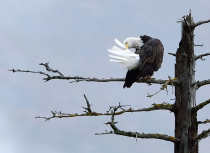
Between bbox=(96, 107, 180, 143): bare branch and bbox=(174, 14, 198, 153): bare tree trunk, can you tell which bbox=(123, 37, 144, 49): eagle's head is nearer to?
bbox=(174, 14, 198, 153): bare tree trunk

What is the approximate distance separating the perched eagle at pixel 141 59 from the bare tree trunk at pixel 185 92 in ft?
3.40

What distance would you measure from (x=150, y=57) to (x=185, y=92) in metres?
1.78

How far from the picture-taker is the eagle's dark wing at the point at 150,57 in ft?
35.3

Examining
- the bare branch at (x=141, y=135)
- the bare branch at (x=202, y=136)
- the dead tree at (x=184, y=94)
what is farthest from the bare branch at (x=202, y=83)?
the bare branch at (x=141, y=135)

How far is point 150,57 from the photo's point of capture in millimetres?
11141

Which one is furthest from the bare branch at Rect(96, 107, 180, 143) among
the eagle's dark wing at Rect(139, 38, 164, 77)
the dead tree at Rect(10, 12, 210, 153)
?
the eagle's dark wing at Rect(139, 38, 164, 77)

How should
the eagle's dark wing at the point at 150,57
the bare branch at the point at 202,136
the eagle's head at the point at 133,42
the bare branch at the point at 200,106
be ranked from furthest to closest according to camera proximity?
the eagle's head at the point at 133,42 < the eagle's dark wing at the point at 150,57 < the bare branch at the point at 200,106 < the bare branch at the point at 202,136

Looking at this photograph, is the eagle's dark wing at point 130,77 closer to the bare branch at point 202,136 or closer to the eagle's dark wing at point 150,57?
the eagle's dark wing at point 150,57

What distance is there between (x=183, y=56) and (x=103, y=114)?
236cm

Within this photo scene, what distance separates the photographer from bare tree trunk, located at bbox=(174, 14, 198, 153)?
9539 millimetres

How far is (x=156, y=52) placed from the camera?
11383 mm

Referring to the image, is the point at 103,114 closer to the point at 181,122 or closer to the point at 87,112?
the point at 87,112

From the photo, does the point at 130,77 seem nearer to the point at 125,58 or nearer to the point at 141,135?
the point at 125,58

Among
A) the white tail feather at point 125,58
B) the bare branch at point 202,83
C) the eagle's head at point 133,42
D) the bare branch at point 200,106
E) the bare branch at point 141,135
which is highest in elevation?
the eagle's head at point 133,42
